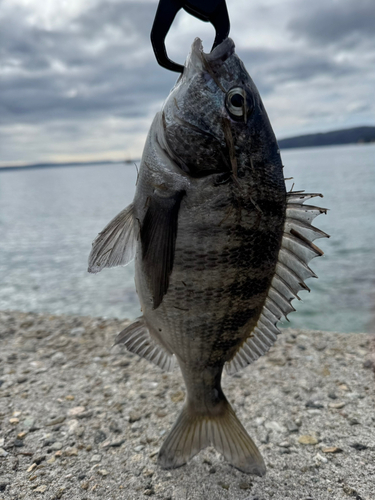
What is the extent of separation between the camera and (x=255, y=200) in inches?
78.5

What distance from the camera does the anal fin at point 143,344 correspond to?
250cm

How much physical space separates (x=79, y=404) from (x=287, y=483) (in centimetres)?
197

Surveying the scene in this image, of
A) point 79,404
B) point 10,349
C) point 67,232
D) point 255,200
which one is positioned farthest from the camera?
point 67,232

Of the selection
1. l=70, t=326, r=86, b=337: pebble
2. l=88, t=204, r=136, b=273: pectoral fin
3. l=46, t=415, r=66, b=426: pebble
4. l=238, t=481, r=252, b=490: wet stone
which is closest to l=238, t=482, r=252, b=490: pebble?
l=238, t=481, r=252, b=490: wet stone

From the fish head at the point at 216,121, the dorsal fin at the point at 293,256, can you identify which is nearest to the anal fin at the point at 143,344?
the dorsal fin at the point at 293,256

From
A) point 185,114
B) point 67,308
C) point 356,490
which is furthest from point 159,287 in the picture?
point 67,308

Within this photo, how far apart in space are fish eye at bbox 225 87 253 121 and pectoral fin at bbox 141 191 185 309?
49 cm

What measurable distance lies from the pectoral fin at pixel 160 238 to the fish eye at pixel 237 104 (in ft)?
1.62

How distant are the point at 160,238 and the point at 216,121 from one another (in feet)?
2.20

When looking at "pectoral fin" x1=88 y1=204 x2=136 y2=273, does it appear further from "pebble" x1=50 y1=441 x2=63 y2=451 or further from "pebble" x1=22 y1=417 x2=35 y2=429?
"pebble" x1=22 y1=417 x2=35 y2=429

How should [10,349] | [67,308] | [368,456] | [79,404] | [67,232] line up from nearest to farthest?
[368,456] → [79,404] → [10,349] → [67,308] → [67,232]

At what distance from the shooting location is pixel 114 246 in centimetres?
219

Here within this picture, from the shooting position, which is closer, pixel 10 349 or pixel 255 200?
pixel 255 200

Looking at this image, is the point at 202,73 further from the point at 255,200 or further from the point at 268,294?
the point at 268,294
